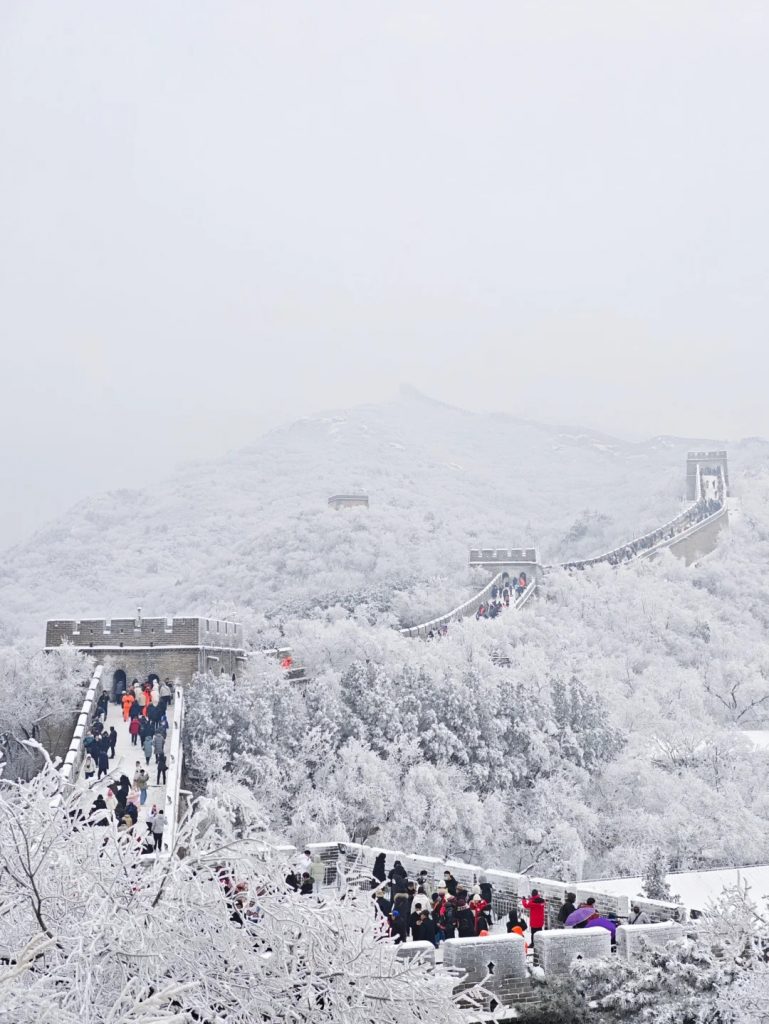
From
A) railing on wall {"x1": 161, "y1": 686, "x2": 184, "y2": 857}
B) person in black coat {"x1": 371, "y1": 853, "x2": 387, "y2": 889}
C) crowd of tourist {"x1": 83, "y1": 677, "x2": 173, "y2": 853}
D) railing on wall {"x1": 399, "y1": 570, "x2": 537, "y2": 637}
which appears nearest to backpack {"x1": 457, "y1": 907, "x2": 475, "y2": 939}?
person in black coat {"x1": 371, "y1": 853, "x2": 387, "y2": 889}

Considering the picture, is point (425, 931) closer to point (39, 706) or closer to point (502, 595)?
point (39, 706)

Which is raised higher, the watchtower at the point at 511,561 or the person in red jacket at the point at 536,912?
the watchtower at the point at 511,561

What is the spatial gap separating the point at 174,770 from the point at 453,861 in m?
5.43

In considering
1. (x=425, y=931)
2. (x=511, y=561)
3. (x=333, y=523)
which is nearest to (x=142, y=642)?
(x=425, y=931)


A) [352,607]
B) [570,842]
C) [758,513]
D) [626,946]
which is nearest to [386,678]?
[570,842]

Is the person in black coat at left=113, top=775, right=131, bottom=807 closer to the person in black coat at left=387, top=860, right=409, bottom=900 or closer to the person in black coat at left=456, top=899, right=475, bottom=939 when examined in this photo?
the person in black coat at left=387, top=860, right=409, bottom=900

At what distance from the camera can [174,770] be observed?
21.0 m

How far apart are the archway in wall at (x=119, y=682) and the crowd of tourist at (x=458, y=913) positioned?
13.7 meters

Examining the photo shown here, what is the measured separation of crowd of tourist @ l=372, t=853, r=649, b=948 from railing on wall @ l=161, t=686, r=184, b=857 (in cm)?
274

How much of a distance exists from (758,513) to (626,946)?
61189 mm

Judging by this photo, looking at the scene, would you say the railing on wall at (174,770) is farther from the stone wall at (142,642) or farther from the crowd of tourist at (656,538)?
the crowd of tourist at (656,538)

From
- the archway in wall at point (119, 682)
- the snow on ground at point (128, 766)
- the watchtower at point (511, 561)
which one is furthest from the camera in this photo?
the watchtower at point (511, 561)

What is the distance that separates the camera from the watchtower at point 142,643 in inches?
1096

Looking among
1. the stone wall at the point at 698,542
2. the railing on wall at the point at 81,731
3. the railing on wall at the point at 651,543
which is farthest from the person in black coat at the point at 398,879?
the stone wall at the point at 698,542
